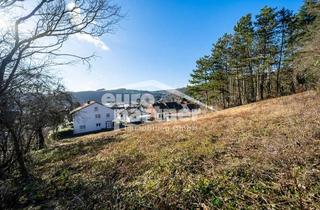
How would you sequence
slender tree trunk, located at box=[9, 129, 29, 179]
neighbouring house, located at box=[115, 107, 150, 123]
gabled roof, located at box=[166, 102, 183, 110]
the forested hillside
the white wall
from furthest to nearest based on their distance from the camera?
gabled roof, located at box=[166, 102, 183, 110] < neighbouring house, located at box=[115, 107, 150, 123] < the white wall < the forested hillside < slender tree trunk, located at box=[9, 129, 29, 179]

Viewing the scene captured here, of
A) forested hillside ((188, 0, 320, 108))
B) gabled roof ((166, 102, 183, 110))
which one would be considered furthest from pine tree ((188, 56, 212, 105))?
gabled roof ((166, 102, 183, 110))

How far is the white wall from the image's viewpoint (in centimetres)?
3866

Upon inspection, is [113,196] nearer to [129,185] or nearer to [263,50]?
[129,185]

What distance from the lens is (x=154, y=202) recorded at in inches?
138

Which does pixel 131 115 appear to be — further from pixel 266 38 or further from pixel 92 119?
pixel 266 38

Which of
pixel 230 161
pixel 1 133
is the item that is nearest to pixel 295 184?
pixel 230 161

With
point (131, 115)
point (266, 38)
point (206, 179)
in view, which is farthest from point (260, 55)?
point (131, 115)

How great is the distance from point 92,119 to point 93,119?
230mm

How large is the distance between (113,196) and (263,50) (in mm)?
24866

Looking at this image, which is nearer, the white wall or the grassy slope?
the grassy slope

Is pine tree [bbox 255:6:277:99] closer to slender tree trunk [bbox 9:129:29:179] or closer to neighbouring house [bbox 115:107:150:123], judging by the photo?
slender tree trunk [bbox 9:129:29:179]

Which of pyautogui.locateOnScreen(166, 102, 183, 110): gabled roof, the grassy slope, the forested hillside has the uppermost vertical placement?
the forested hillside

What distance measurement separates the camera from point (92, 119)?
40562mm

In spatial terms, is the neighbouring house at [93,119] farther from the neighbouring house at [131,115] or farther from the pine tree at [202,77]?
the pine tree at [202,77]
